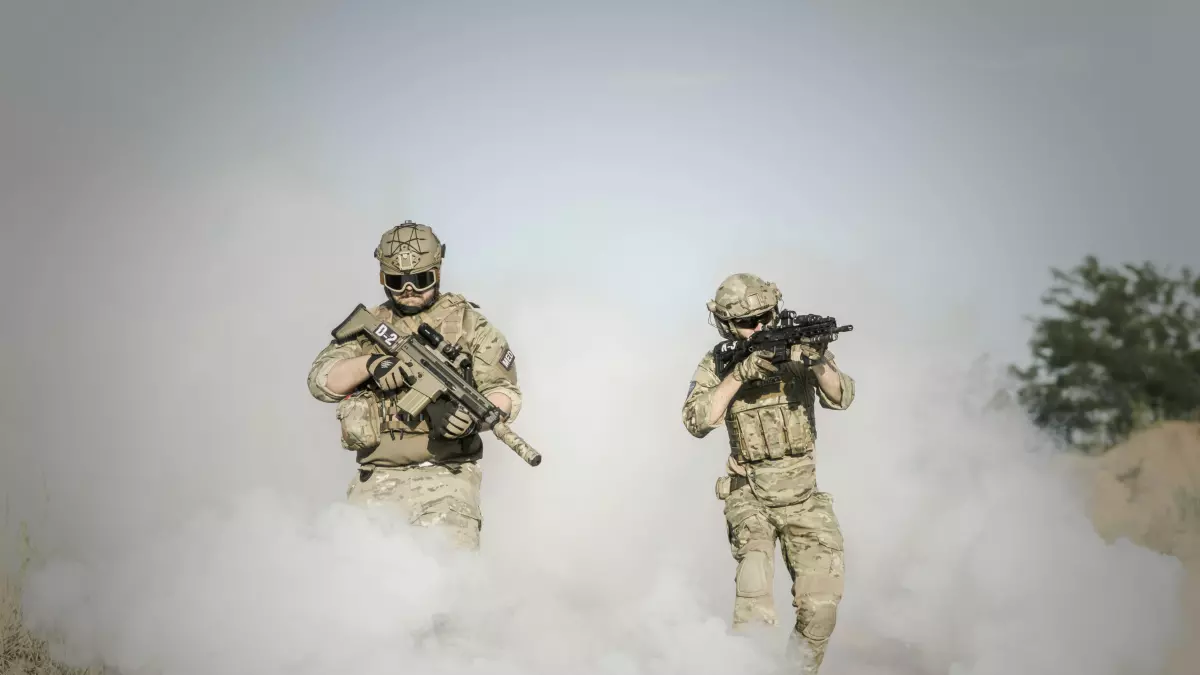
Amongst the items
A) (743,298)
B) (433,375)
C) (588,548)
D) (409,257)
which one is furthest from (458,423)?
(588,548)

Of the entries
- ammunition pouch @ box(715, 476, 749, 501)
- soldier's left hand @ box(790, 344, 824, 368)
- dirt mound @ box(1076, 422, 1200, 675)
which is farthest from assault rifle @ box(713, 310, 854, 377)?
dirt mound @ box(1076, 422, 1200, 675)

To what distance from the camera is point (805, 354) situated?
7828mm

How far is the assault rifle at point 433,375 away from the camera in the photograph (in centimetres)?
746

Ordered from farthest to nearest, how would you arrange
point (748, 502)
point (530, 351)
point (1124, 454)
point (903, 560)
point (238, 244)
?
point (1124, 454)
point (530, 351)
point (238, 244)
point (903, 560)
point (748, 502)

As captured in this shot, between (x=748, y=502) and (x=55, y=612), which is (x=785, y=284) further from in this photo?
(x=55, y=612)

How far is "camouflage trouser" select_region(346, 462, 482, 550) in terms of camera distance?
7574 millimetres

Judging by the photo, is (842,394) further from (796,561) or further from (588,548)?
(588,548)

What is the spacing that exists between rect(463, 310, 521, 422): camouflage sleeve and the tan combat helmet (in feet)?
4.48

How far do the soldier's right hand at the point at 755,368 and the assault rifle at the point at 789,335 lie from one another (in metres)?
0.04

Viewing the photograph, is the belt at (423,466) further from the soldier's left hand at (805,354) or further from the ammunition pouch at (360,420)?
the soldier's left hand at (805,354)

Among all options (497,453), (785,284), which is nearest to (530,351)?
(497,453)

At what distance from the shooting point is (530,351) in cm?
1345

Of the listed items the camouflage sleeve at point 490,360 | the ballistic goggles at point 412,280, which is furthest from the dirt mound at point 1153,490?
the ballistic goggles at point 412,280

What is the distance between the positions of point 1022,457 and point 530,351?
4.81 m
